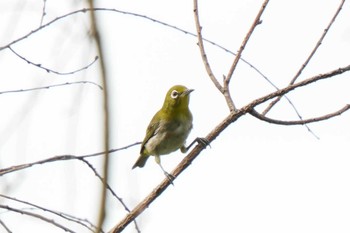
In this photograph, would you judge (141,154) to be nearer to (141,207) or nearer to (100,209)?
(141,207)

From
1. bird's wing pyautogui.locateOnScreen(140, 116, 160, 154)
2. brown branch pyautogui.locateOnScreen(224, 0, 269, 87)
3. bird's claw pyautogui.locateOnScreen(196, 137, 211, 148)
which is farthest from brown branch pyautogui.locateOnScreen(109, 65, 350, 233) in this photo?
bird's wing pyautogui.locateOnScreen(140, 116, 160, 154)

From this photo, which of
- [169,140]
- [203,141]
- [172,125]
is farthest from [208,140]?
[172,125]

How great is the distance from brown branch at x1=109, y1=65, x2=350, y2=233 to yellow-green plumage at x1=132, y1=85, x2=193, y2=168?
359 cm

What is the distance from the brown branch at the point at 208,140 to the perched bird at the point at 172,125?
3.58 meters

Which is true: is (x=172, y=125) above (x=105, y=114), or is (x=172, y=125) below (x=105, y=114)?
above

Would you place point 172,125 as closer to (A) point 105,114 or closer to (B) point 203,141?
(B) point 203,141

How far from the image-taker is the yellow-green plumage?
8141mm

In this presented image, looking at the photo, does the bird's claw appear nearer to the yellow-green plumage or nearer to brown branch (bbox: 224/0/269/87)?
brown branch (bbox: 224/0/269/87)

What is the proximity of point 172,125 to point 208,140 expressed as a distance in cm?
414

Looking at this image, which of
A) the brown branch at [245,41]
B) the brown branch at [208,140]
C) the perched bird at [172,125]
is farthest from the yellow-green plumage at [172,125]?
the brown branch at [245,41]

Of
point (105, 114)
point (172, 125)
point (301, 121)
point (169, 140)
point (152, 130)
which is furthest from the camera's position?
point (152, 130)

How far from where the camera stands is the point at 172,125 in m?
8.30

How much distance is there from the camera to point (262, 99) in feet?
13.3

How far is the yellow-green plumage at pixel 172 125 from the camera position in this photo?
814 centimetres
